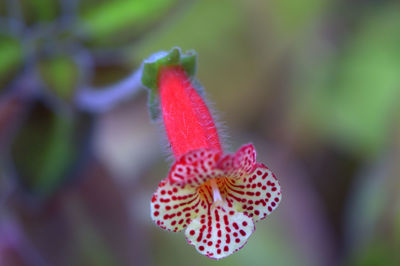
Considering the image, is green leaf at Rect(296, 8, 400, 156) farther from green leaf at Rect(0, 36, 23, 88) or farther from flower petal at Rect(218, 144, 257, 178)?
flower petal at Rect(218, 144, 257, 178)

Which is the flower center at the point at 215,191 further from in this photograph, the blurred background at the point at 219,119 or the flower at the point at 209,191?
the blurred background at the point at 219,119

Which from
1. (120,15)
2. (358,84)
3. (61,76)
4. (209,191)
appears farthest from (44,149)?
(358,84)

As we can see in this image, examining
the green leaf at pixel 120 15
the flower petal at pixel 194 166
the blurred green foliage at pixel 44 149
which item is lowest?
the flower petal at pixel 194 166

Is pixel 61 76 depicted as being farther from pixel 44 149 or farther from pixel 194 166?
pixel 194 166

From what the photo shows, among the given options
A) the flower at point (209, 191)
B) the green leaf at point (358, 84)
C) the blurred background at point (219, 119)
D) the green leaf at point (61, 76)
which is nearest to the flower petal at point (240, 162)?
the flower at point (209, 191)

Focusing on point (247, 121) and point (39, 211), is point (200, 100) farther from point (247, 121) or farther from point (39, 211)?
point (247, 121)

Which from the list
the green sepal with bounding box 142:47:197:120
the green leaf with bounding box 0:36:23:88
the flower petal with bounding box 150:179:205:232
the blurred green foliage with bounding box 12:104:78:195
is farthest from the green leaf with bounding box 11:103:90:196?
the flower petal with bounding box 150:179:205:232
